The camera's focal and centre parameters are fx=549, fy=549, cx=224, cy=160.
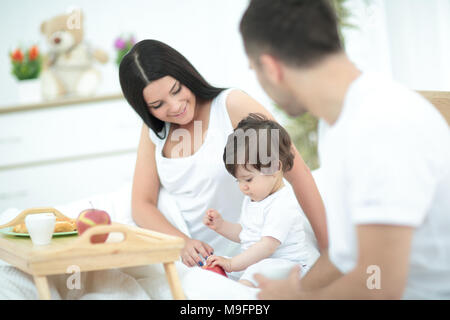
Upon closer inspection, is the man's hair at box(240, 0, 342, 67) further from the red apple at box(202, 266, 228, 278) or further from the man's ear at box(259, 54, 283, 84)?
the red apple at box(202, 266, 228, 278)

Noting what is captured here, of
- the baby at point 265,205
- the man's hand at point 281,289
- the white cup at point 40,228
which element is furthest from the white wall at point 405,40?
the white cup at point 40,228

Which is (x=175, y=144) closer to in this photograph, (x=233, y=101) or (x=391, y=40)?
(x=233, y=101)

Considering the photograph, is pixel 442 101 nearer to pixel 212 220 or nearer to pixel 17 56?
pixel 212 220

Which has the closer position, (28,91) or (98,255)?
(98,255)

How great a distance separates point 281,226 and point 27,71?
2860 mm

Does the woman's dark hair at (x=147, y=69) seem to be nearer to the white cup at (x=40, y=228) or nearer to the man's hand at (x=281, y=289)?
the white cup at (x=40, y=228)

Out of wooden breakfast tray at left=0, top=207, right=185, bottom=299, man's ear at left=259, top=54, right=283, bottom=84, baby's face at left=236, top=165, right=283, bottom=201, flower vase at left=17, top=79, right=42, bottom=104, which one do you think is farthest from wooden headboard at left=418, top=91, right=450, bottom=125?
flower vase at left=17, top=79, right=42, bottom=104

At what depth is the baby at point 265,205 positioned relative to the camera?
4.85 ft

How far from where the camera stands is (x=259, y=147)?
1496 mm

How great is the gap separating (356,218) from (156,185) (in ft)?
3.87

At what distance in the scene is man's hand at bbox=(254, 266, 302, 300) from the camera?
1016mm


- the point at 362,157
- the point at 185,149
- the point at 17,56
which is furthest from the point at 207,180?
the point at 17,56

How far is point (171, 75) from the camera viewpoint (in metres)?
1.70

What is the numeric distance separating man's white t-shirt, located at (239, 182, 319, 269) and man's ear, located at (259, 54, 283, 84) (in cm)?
56
